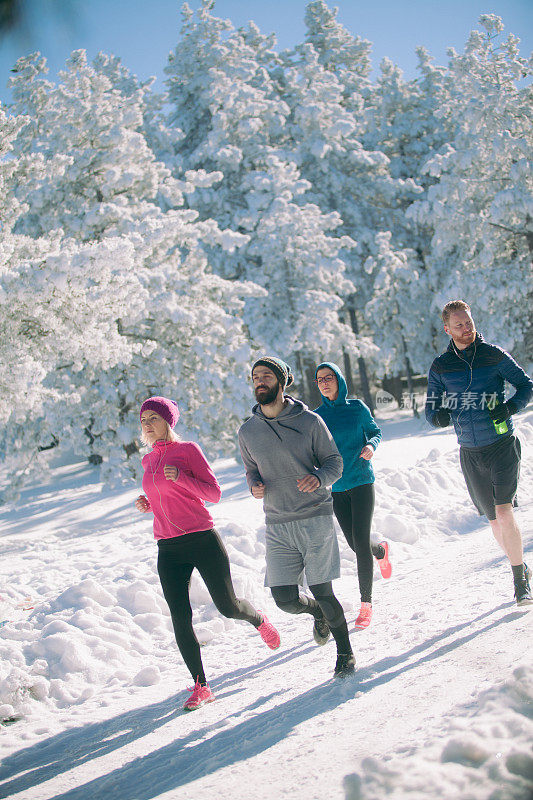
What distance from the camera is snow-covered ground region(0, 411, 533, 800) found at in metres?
2.59

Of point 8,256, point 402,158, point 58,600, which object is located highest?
point 402,158

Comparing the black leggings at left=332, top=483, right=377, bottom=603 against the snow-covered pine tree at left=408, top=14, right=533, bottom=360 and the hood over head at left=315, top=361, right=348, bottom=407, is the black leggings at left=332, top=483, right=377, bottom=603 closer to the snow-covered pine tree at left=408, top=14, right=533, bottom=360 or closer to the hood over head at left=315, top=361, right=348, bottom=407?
the hood over head at left=315, top=361, right=348, bottom=407

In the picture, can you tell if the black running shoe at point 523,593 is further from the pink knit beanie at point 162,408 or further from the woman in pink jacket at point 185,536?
the pink knit beanie at point 162,408

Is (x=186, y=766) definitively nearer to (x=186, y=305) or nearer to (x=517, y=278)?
(x=186, y=305)

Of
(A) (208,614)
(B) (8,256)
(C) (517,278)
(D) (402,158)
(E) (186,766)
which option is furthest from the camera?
(D) (402,158)

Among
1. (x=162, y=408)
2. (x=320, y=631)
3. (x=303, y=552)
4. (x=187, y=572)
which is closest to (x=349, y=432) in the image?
(x=303, y=552)

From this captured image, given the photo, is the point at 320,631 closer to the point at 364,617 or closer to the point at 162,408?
the point at 364,617

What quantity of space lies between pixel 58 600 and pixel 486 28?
22730 mm

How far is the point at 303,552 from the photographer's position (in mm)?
3982

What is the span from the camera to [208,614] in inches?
241

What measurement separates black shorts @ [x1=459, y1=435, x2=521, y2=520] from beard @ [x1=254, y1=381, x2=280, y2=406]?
1.62 meters

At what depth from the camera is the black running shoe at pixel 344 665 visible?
3873mm

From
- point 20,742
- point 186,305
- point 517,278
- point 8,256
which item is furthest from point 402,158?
point 20,742

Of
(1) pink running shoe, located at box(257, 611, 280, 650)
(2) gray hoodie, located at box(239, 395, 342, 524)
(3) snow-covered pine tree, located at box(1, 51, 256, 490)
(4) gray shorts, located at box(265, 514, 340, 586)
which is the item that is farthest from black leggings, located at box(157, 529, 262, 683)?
(3) snow-covered pine tree, located at box(1, 51, 256, 490)
